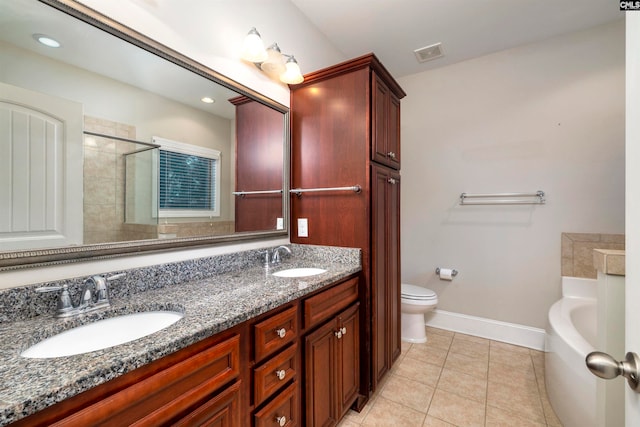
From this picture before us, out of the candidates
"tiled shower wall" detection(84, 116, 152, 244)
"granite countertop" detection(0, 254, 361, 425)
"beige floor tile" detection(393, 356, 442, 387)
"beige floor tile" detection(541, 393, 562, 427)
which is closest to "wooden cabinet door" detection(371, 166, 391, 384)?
"beige floor tile" detection(393, 356, 442, 387)

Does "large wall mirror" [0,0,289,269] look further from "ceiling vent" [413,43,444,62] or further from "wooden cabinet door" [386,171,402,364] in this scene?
"ceiling vent" [413,43,444,62]

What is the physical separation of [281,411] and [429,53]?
2.97 metres

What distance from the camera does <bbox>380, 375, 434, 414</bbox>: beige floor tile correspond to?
5.55 feet

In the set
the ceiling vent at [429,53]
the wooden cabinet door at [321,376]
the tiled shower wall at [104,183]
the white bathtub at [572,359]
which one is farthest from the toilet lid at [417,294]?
the ceiling vent at [429,53]

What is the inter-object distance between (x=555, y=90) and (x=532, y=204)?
38.6 inches

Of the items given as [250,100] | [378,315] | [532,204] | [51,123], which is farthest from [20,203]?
[532,204]

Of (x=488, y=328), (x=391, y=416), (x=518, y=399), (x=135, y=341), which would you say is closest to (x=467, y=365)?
(x=518, y=399)

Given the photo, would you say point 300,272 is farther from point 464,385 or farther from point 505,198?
point 505,198

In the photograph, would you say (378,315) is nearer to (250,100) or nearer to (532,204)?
(250,100)

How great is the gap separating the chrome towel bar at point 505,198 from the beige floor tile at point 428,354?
1.38m

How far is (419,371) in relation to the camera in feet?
6.69

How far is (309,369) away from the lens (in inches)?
47.8

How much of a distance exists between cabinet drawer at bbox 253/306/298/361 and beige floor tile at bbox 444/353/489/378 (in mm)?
1617

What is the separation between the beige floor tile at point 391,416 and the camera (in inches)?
60.3
